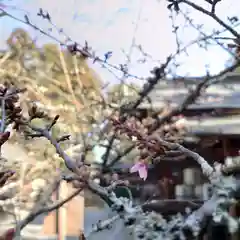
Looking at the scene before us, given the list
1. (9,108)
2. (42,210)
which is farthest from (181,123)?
(9,108)

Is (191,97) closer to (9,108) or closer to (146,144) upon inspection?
(146,144)

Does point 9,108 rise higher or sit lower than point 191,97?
lower

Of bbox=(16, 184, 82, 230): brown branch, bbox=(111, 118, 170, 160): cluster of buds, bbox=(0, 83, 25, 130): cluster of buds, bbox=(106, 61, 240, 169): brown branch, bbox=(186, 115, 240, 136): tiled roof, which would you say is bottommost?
bbox=(16, 184, 82, 230): brown branch

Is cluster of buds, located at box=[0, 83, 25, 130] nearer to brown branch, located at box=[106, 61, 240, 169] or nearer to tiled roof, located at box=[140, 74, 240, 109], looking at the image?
brown branch, located at box=[106, 61, 240, 169]

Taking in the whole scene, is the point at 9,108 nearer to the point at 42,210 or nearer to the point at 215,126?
the point at 42,210

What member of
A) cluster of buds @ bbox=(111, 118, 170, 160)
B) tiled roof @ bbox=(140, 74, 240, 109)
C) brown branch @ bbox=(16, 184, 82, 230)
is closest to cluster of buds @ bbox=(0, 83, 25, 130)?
cluster of buds @ bbox=(111, 118, 170, 160)

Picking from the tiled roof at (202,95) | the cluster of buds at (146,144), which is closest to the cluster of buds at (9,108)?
the cluster of buds at (146,144)

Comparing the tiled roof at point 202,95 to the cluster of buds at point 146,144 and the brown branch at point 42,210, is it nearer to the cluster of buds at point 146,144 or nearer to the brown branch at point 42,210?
the brown branch at point 42,210

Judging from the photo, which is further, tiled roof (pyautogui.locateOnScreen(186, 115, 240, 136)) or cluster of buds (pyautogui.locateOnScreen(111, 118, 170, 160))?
tiled roof (pyautogui.locateOnScreen(186, 115, 240, 136))

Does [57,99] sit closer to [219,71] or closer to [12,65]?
[12,65]

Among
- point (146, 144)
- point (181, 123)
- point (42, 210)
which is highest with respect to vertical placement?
point (181, 123)

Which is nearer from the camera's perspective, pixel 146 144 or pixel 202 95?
pixel 146 144

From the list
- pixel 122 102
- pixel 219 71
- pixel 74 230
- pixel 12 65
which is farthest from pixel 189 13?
pixel 74 230

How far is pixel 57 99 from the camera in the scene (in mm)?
1431
